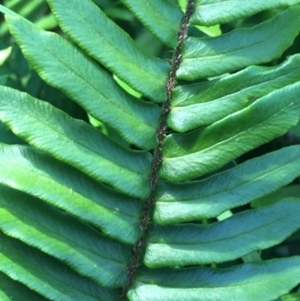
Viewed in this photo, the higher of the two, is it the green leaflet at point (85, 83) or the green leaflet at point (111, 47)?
the green leaflet at point (111, 47)

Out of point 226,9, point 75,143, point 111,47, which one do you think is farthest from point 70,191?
point 226,9

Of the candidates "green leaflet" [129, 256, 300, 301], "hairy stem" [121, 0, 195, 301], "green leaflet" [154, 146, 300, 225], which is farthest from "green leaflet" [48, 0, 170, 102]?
"green leaflet" [129, 256, 300, 301]

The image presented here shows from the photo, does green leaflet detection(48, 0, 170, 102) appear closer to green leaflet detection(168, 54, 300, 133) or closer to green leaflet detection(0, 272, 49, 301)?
green leaflet detection(168, 54, 300, 133)

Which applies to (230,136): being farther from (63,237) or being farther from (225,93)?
(63,237)

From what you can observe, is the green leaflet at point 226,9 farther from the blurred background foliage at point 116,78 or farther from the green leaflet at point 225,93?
the blurred background foliage at point 116,78

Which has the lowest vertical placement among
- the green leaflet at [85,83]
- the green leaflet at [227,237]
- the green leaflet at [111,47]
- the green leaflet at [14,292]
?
the green leaflet at [14,292]

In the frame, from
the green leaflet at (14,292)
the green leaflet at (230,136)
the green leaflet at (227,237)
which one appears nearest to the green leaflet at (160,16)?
the green leaflet at (230,136)
